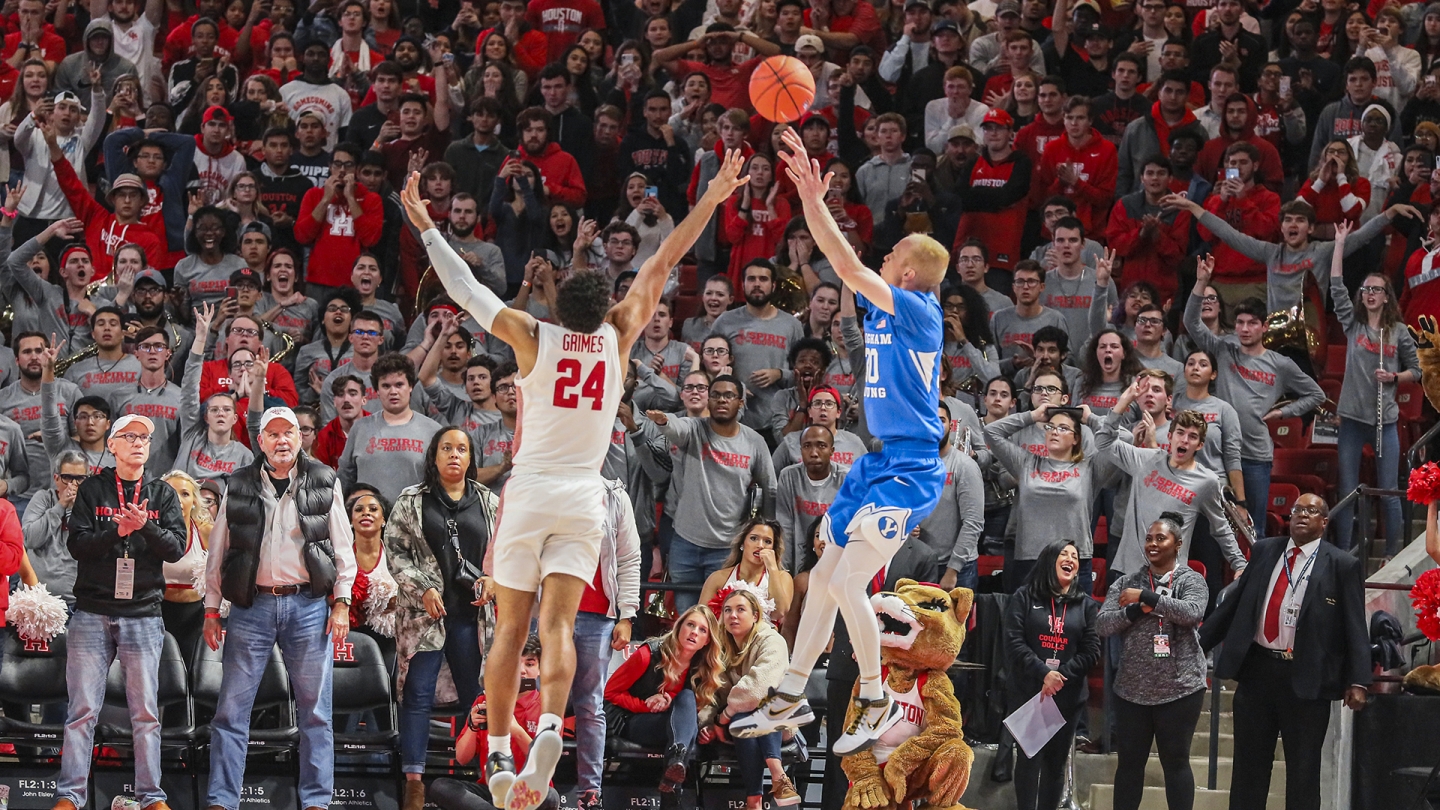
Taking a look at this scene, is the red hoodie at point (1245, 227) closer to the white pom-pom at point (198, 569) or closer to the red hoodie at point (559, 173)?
the red hoodie at point (559, 173)

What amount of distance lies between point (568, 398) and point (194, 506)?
460cm

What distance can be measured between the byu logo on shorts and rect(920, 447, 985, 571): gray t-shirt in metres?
3.94

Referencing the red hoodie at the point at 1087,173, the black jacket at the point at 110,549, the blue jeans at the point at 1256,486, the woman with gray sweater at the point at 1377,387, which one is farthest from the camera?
the red hoodie at the point at 1087,173

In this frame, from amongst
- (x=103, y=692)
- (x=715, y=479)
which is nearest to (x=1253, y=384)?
(x=715, y=479)

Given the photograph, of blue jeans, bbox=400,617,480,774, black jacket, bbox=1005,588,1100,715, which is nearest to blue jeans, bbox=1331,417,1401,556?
black jacket, bbox=1005,588,1100,715

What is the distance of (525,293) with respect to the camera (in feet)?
44.2

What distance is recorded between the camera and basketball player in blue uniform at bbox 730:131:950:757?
753 centimetres

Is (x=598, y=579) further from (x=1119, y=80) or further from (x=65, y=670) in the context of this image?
(x=1119, y=80)

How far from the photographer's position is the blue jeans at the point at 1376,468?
41.1ft

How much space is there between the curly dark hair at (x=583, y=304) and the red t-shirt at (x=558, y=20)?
1083 cm

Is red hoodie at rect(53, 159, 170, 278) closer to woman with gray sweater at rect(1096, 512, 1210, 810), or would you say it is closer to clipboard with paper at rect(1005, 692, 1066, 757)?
clipboard with paper at rect(1005, 692, 1066, 757)

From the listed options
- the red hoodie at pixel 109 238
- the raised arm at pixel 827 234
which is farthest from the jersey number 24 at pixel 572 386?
the red hoodie at pixel 109 238

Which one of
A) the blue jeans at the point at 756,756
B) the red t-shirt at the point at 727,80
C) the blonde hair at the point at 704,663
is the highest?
the red t-shirt at the point at 727,80

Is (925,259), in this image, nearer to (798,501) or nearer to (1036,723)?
(1036,723)
